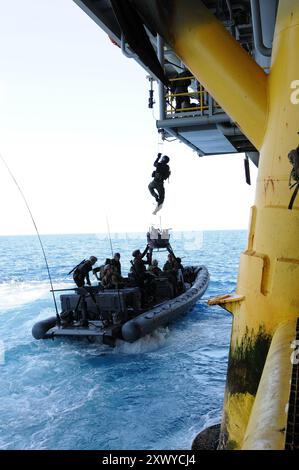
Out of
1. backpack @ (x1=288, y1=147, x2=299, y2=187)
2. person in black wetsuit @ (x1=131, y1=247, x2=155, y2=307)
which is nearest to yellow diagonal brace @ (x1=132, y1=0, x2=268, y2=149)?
backpack @ (x1=288, y1=147, x2=299, y2=187)

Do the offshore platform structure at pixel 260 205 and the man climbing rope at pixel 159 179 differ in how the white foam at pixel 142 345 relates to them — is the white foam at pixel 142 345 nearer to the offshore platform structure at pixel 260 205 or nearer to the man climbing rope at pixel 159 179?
the man climbing rope at pixel 159 179

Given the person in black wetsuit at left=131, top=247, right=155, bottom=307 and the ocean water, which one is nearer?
the ocean water

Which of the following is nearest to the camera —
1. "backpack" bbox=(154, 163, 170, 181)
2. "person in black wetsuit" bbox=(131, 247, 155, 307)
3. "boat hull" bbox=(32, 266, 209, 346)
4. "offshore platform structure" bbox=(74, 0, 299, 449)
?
"offshore platform structure" bbox=(74, 0, 299, 449)

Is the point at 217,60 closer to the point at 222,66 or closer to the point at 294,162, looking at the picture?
the point at 222,66

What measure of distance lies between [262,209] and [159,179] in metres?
7.54

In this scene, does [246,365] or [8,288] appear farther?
[8,288]

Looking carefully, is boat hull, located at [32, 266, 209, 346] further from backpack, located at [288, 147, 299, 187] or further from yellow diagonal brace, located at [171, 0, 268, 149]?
backpack, located at [288, 147, 299, 187]

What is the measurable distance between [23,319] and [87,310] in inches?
134

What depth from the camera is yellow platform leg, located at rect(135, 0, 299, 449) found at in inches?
133

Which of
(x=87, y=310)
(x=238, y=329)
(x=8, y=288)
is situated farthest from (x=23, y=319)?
(x=238, y=329)

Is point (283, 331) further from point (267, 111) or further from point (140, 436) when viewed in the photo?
point (140, 436)

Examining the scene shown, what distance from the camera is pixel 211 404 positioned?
22.6 feet

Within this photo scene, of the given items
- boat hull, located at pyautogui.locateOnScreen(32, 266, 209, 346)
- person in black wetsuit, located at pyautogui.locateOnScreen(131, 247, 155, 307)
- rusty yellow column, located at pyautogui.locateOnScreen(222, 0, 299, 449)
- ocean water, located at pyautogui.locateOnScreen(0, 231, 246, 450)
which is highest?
rusty yellow column, located at pyautogui.locateOnScreen(222, 0, 299, 449)

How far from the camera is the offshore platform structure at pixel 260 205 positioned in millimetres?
2828
